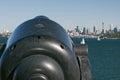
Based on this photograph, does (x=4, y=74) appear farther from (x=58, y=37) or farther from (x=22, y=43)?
(x=58, y=37)

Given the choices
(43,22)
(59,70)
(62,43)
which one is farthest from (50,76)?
(43,22)

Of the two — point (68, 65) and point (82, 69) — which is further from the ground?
point (68, 65)

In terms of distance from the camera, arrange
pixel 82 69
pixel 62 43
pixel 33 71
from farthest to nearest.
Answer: pixel 82 69 < pixel 62 43 < pixel 33 71

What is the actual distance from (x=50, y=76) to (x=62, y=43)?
551mm

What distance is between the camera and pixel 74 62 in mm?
5383

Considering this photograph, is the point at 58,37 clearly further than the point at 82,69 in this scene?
No

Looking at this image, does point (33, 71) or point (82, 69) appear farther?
point (82, 69)

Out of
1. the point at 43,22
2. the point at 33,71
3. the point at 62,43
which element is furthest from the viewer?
the point at 43,22

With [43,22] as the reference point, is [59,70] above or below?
below

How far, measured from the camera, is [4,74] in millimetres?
5344

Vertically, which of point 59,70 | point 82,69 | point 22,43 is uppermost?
point 22,43

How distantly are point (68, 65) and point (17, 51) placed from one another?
0.71m

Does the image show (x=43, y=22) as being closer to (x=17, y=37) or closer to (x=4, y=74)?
(x=17, y=37)

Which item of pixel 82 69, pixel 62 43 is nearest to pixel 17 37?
pixel 62 43
